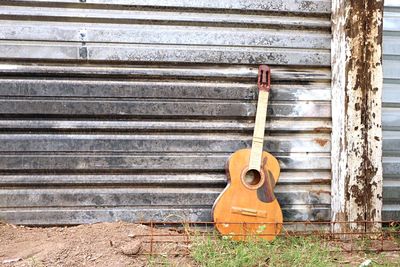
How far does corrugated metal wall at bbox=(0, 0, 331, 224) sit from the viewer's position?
3465mm

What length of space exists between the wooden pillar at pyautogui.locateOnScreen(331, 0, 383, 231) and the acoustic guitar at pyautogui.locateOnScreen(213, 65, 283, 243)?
0.61 meters

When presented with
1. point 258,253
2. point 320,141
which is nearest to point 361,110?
point 320,141

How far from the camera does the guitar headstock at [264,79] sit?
3559 mm

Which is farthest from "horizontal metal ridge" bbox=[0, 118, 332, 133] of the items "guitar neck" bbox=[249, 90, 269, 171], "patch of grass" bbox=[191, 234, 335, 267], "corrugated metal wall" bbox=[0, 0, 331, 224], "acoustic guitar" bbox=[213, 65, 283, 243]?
"patch of grass" bbox=[191, 234, 335, 267]

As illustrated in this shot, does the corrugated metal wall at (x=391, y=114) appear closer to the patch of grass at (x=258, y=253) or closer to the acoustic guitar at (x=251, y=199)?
the patch of grass at (x=258, y=253)

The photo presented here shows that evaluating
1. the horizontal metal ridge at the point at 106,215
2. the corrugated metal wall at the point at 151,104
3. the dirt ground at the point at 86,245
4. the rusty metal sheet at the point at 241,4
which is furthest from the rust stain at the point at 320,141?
the dirt ground at the point at 86,245

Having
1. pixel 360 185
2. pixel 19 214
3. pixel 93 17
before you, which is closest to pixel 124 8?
pixel 93 17

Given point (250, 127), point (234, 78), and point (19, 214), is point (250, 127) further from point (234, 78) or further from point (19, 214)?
point (19, 214)

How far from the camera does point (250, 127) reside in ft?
11.9

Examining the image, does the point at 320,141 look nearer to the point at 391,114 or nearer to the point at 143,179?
the point at 391,114

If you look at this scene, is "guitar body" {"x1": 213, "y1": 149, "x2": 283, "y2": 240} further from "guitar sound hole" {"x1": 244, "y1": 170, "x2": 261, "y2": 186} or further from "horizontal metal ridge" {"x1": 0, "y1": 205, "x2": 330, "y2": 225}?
"horizontal metal ridge" {"x1": 0, "y1": 205, "x2": 330, "y2": 225}

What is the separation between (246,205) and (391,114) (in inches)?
65.6

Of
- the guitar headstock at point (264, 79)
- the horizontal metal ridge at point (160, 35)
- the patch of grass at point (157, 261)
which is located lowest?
the patch of grass at point (157, 261)

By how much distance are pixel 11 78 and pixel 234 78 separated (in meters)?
1.83
